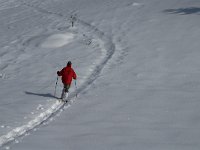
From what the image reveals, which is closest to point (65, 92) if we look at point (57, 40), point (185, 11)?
point (57, 40)

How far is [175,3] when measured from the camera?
28984mm

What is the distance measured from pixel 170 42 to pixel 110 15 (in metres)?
8.82

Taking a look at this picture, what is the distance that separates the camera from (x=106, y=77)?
57.6ft

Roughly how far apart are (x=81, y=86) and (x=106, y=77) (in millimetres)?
1203

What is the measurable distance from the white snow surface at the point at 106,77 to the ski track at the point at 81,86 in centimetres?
4

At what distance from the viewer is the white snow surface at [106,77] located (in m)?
11.3

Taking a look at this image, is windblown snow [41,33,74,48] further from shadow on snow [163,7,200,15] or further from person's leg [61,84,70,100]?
person's leg [61,84,70,100]

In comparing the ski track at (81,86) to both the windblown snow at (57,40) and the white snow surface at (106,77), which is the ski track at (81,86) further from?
the windblown snow at (57,40)

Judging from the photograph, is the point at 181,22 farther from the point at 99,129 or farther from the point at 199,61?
the point at 99,129

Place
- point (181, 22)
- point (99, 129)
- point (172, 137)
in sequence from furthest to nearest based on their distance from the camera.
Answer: point (181, 22) < point (99, 129) < point (172, 137)

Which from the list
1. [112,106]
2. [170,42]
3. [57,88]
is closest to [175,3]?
[170,42]

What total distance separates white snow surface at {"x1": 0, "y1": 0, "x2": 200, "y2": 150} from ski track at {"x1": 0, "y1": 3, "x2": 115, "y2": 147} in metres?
0.04

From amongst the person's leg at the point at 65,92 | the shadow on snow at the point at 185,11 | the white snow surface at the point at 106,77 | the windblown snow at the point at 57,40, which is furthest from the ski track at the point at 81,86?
the shadow on snow at the point at 185,11

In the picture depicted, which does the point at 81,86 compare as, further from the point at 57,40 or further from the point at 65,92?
the point at 57,40
